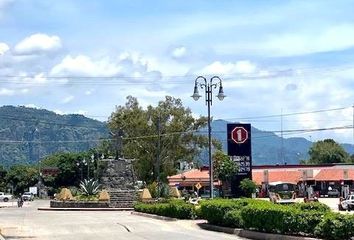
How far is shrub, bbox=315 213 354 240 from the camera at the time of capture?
1925 cm

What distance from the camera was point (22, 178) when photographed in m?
158

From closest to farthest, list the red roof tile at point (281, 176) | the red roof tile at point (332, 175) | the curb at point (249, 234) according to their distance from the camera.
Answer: the curb at point (249, 234)
the red roof tile at point (332, 175)
the red roof tile at point (281, 176)

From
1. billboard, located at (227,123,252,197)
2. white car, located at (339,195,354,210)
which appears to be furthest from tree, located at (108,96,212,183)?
white car, located at (339,195,354,210)

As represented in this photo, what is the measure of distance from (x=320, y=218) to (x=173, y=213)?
1592 cm

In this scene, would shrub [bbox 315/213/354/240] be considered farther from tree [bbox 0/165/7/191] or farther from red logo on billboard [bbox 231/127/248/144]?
tree [bbox 0/165/7/191]

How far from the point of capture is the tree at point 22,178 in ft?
510

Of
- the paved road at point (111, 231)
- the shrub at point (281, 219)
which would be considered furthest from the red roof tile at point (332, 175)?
the shrub at point (281, 219)

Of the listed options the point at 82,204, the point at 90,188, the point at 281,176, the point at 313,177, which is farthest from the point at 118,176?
the point at 281,176

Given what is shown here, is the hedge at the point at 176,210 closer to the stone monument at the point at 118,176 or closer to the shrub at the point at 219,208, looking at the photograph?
the shrub at the point at 219,208

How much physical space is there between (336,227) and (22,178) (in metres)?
144

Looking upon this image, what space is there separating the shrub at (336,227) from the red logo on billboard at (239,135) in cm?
3148

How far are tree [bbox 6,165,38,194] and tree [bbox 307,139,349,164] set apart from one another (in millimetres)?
61485

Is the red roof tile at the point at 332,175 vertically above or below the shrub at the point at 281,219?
above

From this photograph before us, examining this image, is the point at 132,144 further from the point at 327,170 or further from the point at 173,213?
the point at 173,213
